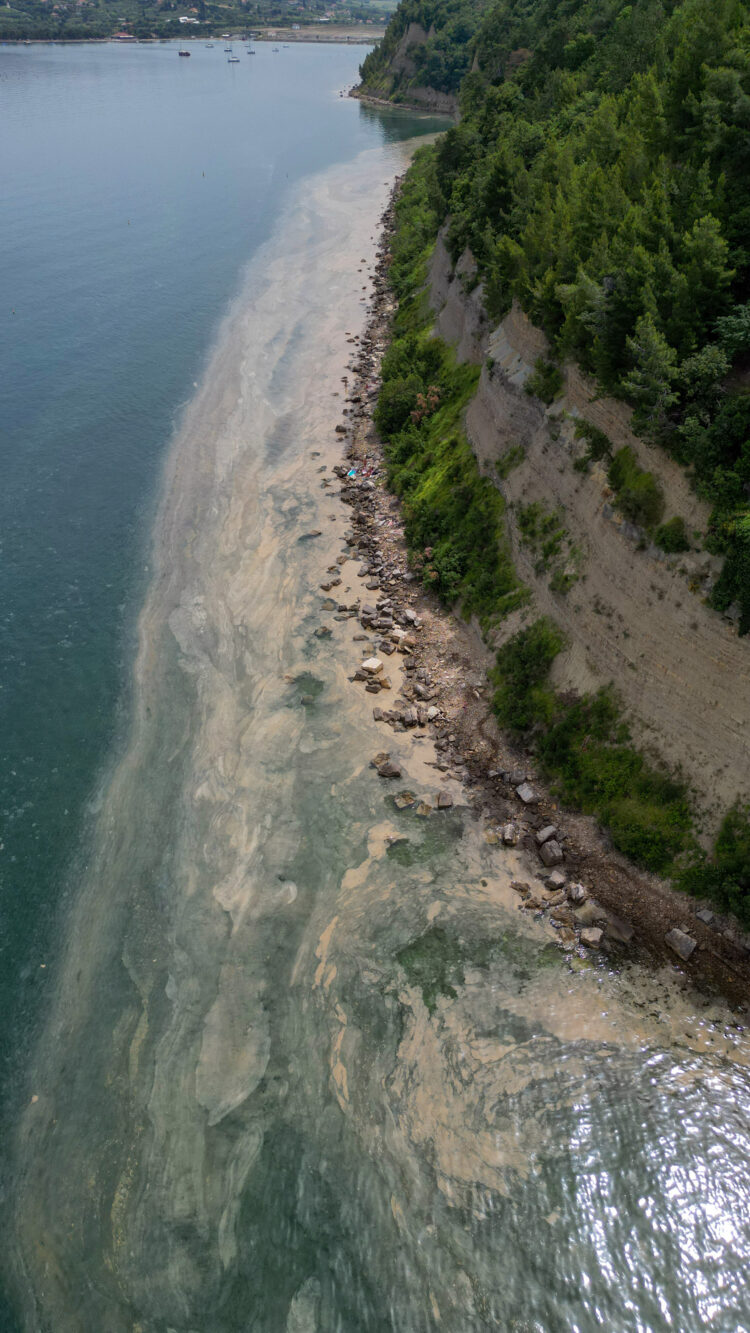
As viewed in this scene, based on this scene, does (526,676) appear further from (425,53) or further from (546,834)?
(425,53)

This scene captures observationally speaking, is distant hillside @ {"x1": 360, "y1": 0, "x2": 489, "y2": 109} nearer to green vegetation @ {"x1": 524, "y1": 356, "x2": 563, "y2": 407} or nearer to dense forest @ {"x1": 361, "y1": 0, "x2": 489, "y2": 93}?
dense forest @ {"x1": 361, "y1": 0, "x2": 489, "y2": 93}

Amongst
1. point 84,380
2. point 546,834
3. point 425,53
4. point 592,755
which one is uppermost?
point 425,53

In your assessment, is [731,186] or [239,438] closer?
[731,186]

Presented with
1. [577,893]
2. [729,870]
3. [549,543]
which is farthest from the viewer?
[549,543]

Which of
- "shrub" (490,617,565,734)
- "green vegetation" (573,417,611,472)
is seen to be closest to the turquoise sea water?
"shrub" (490,617,565,734)

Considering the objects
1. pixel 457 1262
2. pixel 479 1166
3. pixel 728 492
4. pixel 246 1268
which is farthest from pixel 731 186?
pixel 246 1268

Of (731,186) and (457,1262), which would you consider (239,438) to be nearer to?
(731,186)

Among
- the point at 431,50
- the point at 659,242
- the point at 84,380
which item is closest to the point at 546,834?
the point at 659,242
